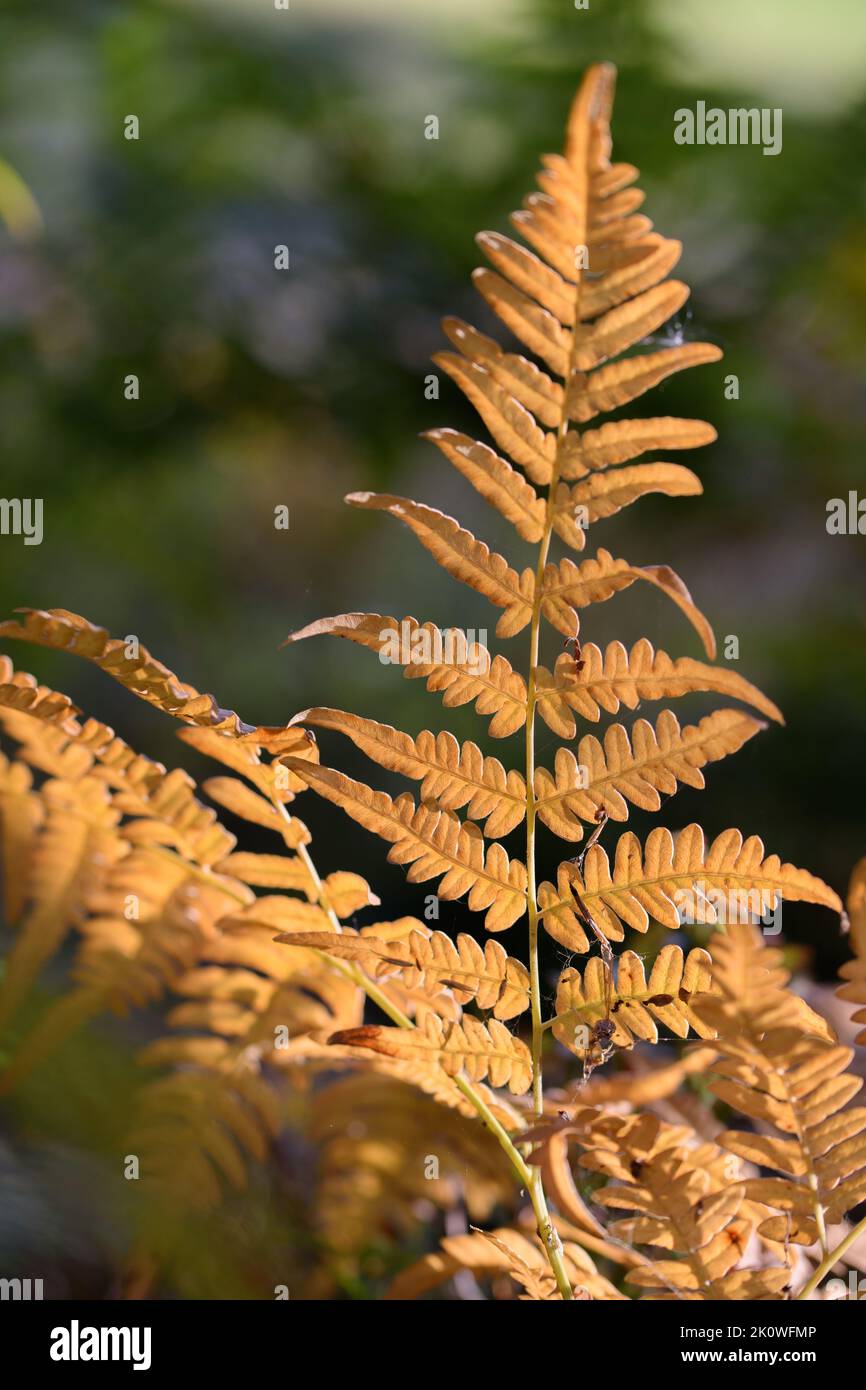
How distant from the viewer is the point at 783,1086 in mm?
227

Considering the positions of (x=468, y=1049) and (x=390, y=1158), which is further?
(x=390, y=1158)

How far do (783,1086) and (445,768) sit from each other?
0.34ft

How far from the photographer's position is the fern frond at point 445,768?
245mm

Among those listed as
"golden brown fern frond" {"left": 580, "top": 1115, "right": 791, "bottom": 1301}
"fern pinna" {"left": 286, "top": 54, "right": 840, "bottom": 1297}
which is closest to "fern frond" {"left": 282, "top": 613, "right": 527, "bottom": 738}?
"fern pinna" {"left": 286, "top": 54, "right": 840, "bottom": 1297}

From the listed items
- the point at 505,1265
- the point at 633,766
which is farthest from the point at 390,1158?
the point at 633,766

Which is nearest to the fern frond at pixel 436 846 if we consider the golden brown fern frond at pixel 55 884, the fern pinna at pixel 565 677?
the fern pinna at pixel 565 677

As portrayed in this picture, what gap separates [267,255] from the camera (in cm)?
124

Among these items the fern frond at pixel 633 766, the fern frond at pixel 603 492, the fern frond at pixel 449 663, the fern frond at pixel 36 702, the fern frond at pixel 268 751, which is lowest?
the fern frond at pixel 633 766

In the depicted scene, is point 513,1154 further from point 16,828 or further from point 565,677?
point 16,828

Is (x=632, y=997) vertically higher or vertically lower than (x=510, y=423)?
lower

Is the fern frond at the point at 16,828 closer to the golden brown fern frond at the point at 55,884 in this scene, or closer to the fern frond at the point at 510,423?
the golden brown fern frond at the point at 55,884

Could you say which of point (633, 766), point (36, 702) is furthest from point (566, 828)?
point (36, 702)

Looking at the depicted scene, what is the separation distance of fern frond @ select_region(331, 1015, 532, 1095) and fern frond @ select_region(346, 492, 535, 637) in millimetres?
95
